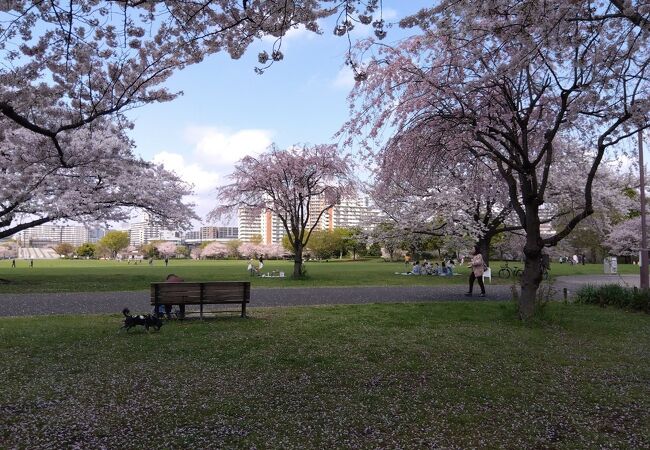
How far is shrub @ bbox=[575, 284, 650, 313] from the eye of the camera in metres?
11.5

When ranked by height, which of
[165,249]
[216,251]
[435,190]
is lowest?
Result: [216,251]

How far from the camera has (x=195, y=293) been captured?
30.6 ft

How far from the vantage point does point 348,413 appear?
4.17 metres

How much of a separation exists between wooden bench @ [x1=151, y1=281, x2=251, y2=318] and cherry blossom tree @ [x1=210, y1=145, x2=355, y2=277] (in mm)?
15444

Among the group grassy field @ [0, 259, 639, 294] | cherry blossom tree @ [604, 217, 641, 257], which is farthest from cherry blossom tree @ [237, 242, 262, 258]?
cherry blossom tree @ [604, 217, 641, 257]

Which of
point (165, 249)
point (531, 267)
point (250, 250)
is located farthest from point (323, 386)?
point (165, 249)

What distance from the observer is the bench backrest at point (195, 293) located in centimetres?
912

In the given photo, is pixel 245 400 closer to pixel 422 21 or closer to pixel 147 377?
pixel 147 377

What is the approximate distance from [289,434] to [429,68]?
7474 mm

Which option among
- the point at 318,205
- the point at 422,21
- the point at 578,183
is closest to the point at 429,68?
the point at 422,21

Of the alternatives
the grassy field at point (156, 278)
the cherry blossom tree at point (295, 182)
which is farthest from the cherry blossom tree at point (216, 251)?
the cherry blossom tree at point (295, 182)

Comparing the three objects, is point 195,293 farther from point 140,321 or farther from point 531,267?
point 531,267

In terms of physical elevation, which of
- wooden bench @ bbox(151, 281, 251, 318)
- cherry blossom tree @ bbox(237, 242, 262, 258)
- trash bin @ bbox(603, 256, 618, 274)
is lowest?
trash bin @ bbox(603, 256, 618, 274)

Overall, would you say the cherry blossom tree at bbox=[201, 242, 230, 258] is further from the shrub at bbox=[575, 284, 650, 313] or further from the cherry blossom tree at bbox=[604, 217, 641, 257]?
the shrub at bbox=[575, 284, 650, 313]
